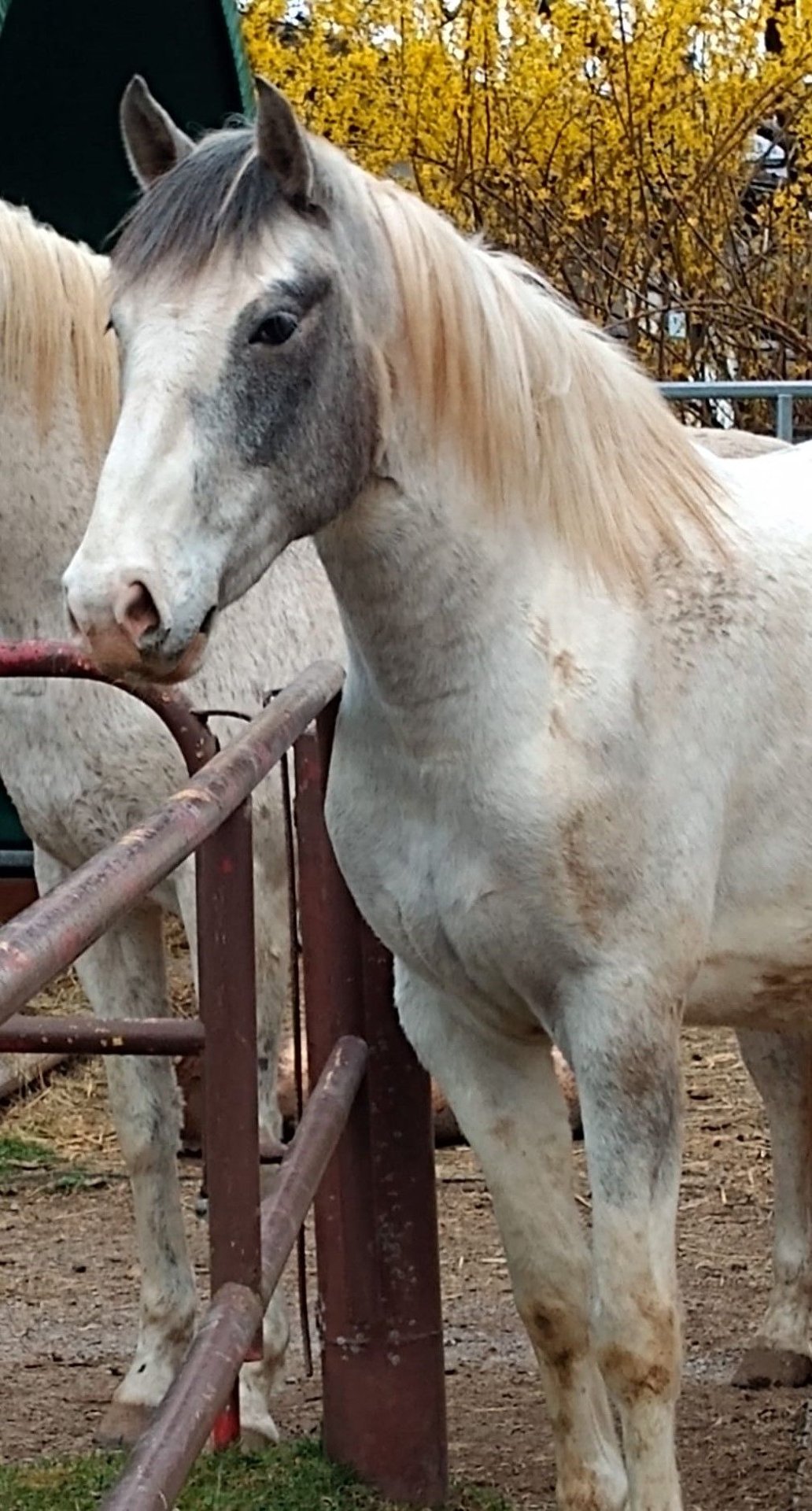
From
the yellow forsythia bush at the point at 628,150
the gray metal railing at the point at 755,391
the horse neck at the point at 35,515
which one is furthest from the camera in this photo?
the yellow forsythia bush at the point at 628,150

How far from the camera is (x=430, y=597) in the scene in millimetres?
2633

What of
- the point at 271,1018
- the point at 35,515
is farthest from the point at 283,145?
the point at 271,1018

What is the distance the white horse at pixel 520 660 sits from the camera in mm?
2363

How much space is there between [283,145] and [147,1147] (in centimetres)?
182

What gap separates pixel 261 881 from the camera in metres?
3.57

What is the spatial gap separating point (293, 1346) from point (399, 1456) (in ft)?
3.40

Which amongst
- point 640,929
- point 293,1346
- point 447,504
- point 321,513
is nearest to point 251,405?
point 321,513

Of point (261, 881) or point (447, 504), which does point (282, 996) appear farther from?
point (447, 504)

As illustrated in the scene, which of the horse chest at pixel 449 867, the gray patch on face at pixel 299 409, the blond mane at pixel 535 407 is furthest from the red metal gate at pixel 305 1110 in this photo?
the blond mane at pixel 535 407

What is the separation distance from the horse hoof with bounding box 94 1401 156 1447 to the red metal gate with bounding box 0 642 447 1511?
429 mm

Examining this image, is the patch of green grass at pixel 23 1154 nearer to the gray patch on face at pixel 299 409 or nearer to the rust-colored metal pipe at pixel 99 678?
the rust-colored metal pipe at pixel 99 678

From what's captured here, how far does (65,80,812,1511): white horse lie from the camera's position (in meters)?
2.36

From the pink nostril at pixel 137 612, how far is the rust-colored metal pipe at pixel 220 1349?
0.61 metres

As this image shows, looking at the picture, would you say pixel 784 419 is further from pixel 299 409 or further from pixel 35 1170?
pixel 299 409
